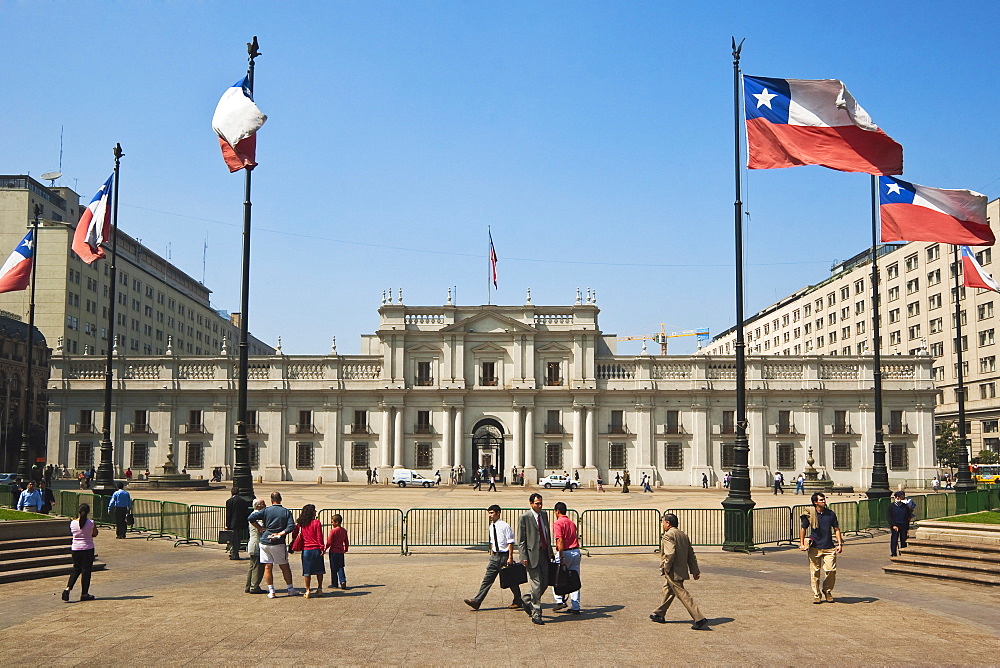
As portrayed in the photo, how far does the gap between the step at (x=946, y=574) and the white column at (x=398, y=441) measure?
47.5m

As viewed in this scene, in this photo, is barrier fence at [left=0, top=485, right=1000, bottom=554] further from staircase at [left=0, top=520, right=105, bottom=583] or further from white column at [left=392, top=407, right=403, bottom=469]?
white column at [left=392, top=407, right=403, bottom=469]

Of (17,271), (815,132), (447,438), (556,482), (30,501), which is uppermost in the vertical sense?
(815,132)

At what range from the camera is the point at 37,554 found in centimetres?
1719

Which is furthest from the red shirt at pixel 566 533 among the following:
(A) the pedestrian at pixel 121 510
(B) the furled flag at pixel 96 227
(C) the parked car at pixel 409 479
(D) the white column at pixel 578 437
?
(D) the white column at pixel 578 437

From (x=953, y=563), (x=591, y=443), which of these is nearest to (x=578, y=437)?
(x=591, y=443)

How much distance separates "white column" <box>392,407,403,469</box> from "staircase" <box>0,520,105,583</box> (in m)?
44.6

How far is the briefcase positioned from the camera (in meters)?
13.0

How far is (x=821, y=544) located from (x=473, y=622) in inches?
233

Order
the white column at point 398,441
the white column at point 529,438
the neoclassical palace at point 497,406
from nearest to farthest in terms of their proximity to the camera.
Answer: the neoclassical palace at point 497,406
the white column at point 398,441
the white column at point 529,438

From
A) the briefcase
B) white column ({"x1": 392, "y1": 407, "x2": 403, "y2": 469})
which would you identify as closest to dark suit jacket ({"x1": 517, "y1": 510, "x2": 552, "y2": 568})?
the briefcase

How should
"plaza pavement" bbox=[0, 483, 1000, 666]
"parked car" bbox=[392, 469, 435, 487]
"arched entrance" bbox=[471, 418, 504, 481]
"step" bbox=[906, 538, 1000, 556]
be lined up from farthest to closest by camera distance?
"arched entrance" bbox=[471, 418, 504, 481] < "parked car" bbox=[392, 469, 435, 487] < "step" bbox=[906, 538, 1000, 556] < "plaza pavement" bbox=[0, 483, 1000, 666]

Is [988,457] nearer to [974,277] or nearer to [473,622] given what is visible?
[974,277]

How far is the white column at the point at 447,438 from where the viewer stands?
63062 mm

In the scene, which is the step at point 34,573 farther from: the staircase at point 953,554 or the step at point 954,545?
the step at point 954,545
